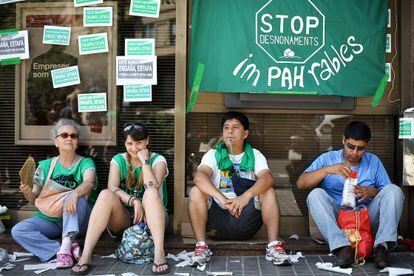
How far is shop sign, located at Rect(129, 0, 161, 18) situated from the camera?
5.12 meters

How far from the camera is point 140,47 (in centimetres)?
513

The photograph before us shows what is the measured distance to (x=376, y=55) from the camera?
16.6ft

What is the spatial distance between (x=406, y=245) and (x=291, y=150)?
146 cm

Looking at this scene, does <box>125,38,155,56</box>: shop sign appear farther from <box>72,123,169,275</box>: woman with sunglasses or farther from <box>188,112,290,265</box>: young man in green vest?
<box>188,112,290,265</box>: young man in green vest

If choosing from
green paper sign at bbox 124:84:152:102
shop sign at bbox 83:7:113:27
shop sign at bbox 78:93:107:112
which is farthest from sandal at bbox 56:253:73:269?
shop sign at bbox 83:7:113:27

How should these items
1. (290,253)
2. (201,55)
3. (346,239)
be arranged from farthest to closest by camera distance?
(201,55), (290,253), (346,239)

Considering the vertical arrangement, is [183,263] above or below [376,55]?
below

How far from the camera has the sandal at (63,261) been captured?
13.2ft

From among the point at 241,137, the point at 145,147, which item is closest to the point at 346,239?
the point at 241,137

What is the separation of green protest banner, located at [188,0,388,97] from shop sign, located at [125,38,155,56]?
47 cm

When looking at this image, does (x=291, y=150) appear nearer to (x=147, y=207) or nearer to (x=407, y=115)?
(x=407, y=115)

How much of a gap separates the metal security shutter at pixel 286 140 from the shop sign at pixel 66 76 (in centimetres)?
132

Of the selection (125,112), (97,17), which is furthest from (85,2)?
(125,112)

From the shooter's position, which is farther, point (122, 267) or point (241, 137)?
point (241, 137)
